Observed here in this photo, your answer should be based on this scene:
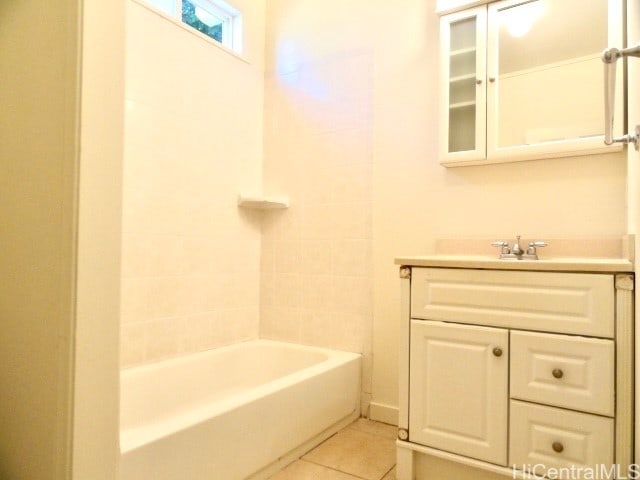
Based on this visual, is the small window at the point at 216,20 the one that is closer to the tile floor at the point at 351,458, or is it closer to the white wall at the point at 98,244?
the white wall at the point at 98,244

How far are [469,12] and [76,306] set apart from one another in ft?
6.56

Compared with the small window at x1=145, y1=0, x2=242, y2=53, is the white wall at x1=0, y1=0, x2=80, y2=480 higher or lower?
lower

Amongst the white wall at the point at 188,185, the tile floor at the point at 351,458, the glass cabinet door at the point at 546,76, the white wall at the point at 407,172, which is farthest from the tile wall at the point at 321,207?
the glass cabinet door at the point at 546,76

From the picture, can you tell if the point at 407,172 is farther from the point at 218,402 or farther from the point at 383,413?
the point at 218,402

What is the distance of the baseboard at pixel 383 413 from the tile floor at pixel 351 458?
0.05m

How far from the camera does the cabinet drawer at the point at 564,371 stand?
1.24 meters

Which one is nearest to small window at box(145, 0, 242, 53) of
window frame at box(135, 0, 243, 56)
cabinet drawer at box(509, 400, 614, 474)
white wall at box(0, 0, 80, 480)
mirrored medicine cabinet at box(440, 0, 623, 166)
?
window frame at box(135, 0, 243, 56)

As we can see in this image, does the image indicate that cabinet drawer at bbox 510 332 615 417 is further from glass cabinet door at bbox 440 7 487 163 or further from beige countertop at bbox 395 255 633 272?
glass cabinet door at bbox 440 7 487 163

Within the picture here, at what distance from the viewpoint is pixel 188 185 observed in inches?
85.7

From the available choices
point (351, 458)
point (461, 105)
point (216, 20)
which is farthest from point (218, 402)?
point (216, 20)

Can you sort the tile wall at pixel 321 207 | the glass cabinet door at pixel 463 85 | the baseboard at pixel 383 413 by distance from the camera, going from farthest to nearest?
the tile wall at pixel 321 207 → the baseboard at pixel 383 413 → the glass cabinet door at pixel 463 85

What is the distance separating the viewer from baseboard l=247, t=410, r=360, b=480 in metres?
1.61

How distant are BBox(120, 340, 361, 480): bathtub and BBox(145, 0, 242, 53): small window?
180 centimetres

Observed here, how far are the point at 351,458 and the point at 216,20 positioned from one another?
2.48 metres
